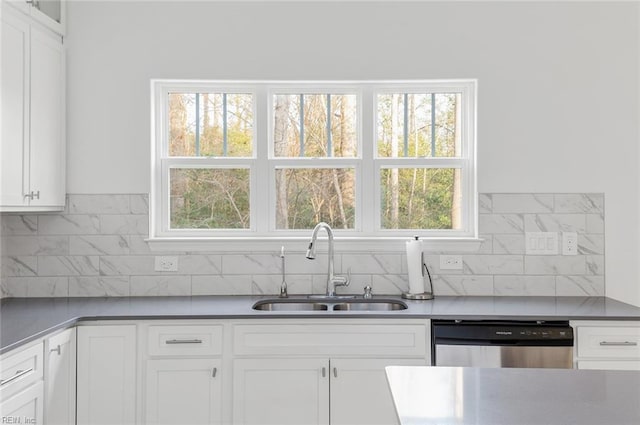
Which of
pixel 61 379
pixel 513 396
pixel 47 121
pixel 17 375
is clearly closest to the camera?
pixel 513 396

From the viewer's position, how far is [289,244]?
3.07 m

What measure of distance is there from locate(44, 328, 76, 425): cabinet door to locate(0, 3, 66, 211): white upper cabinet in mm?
740

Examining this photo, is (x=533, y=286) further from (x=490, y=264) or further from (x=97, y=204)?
(x=97, y=204)

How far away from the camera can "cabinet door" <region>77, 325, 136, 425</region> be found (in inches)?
95.7

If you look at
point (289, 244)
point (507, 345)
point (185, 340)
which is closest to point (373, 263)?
point (289, 244)

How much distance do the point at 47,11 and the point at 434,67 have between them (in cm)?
226

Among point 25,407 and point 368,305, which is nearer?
point 25,407

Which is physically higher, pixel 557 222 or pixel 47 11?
pixel 47 11

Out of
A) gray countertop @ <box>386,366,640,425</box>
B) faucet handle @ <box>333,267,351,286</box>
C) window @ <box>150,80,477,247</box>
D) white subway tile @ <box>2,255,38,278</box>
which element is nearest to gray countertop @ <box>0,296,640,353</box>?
white subway tile @ <box>2,255,38,278</box>

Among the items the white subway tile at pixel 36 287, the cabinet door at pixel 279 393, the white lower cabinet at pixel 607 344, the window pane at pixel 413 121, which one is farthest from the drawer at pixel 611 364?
the white subway tile at pixel 36 287

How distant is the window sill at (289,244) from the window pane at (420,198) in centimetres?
16

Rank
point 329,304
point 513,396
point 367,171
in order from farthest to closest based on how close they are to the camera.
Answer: point 367,171 < point 329,304 < point 513,396

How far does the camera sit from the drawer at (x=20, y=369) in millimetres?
1930

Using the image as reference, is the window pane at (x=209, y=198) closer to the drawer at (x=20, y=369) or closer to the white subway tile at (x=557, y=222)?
the drawer at (x=20, y=369)
